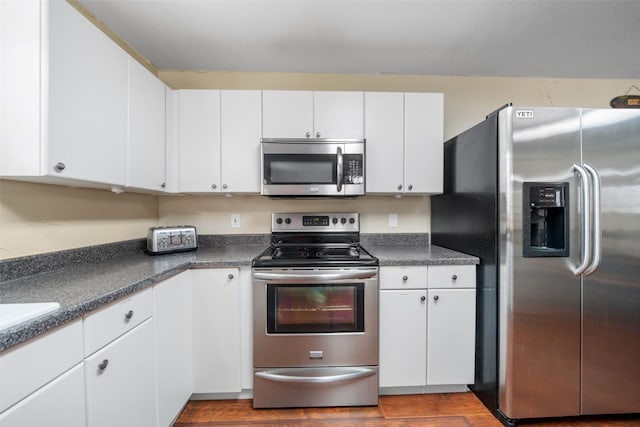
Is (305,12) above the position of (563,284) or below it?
above

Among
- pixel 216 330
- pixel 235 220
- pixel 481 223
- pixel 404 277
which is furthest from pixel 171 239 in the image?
pixel 481 223

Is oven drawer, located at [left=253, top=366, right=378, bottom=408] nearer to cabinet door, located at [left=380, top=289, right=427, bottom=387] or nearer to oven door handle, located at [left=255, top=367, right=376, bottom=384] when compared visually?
oven door handle, located at [left=255, top=367, right=376, bottom=384]

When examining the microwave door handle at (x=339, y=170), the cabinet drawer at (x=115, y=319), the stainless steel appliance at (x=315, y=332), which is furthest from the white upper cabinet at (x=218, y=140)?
the cabinet drawer at (x=115, y=319)

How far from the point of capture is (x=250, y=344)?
1.64m

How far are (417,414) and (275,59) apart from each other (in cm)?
260

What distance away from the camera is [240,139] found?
1924 mm

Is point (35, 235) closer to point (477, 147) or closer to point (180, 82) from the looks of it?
point (180, 82)

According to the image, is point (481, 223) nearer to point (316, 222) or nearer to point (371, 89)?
point (316, 222)

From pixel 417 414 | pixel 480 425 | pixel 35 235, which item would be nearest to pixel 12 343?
pixel 35 235

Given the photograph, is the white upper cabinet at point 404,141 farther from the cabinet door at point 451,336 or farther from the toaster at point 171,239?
the toaster at point 171,239

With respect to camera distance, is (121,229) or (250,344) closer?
(250,344)

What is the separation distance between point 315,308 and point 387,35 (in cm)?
183

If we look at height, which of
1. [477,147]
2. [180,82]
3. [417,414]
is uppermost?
[180,82]

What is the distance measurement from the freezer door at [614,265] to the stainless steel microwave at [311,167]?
4.13ft
